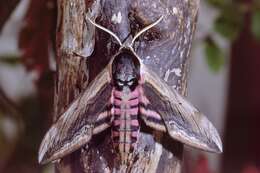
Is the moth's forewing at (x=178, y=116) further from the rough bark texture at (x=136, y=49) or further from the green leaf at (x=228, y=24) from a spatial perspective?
the green leaf at (x=228, y=24)

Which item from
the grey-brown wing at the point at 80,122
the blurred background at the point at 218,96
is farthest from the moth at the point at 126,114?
the blurred background at the point at 218,96

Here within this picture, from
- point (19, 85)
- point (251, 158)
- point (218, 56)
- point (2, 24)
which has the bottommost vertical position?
point (251, 158)

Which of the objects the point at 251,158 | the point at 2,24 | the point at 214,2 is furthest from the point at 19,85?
the point at 2,24

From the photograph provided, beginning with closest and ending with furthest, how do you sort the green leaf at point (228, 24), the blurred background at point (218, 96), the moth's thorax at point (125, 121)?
the moth's thorax at point (125, 121)
the green leaf at point (228, 24)
the blurred background at point (218, 96)

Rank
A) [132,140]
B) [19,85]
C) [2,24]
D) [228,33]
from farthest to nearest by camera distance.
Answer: [19,85]
[228,33]
[2,24]
[132,140]

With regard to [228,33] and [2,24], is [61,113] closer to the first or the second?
[2,24]

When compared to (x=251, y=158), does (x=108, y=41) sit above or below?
above

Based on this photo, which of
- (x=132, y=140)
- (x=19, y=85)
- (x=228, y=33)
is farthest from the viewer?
(x=19, y=85)

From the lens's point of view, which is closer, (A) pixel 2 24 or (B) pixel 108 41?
(B) pixel 108 41
